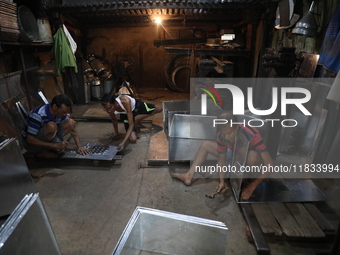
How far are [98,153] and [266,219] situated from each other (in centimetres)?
304

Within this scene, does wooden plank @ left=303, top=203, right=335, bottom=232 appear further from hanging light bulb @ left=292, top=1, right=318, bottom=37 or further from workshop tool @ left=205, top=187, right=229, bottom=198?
hanging light bulb @ left=292, top=1, right=318, bottom=37

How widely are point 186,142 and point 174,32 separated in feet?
24.9

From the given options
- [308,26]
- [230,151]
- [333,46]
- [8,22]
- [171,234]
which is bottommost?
[171,234]

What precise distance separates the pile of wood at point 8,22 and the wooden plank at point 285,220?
219 inches

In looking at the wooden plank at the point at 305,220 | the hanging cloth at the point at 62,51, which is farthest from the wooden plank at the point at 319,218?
the hanging cloth at the point at 62,51

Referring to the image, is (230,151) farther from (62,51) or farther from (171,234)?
(62,51)

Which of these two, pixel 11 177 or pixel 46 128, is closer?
pixel 11 177


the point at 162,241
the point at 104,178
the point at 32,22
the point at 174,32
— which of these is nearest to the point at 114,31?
the point at 174,32

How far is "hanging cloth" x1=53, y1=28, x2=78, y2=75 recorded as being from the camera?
638cm

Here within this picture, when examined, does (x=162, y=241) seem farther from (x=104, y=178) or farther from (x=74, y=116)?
(x=74, y=116)

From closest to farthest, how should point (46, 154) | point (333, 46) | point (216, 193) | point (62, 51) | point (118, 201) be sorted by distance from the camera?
1. point (333, 46)
2. point (118, 201)
3. point (216, 193)
4. point (46, 154)
5. point (62, 51)

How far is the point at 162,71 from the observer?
35.3 feet

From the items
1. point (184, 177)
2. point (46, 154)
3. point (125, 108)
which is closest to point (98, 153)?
point (46, 154)

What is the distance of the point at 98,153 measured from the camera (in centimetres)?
432
